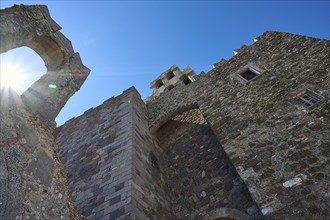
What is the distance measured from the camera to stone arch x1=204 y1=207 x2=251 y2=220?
6.04 m

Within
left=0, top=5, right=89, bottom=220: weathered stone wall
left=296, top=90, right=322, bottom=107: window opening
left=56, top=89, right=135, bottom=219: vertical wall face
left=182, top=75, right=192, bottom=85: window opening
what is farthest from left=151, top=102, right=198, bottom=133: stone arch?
left=0, top=5, right=89, bottom=220: weathered stone wall

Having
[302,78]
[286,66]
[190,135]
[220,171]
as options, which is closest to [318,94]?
[302,78]

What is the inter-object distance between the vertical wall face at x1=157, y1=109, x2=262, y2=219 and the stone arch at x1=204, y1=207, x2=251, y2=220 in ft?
0.23

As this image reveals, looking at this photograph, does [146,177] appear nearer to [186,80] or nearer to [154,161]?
[154,161]

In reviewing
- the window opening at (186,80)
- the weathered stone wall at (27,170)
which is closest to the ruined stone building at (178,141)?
the weathered stone wall at (27,170)

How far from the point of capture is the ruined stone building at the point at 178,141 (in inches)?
123

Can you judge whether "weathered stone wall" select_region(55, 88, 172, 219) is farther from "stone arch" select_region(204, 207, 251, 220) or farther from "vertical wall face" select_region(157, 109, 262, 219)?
"stone arch" select_region(204, 207, 251, 220)

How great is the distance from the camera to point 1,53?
3.41 metres

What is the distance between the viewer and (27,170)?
283cm

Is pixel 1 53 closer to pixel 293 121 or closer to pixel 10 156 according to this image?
pixel 10 156

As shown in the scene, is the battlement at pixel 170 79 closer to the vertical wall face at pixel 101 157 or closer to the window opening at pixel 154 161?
the vertical wall face at pixel 101 157

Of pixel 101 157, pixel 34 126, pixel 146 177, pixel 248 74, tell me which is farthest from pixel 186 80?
pixel 34 126

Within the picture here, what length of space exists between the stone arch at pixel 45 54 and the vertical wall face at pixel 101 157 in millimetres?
2736

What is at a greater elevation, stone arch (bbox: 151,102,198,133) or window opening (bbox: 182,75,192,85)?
window opening (bbox: 182,75,192,85)
